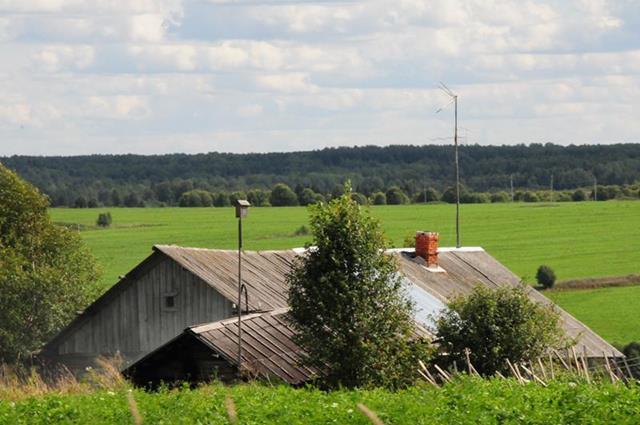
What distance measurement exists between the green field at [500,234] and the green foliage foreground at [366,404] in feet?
123

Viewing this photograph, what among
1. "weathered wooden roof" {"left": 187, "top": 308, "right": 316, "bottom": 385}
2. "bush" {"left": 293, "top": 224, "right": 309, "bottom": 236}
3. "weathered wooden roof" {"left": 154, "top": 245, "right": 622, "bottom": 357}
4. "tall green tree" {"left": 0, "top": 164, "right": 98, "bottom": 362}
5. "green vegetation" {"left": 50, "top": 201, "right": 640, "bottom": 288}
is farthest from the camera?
"bush" {"left": 293, "top": 224, "right": 309, "bottom": 236}

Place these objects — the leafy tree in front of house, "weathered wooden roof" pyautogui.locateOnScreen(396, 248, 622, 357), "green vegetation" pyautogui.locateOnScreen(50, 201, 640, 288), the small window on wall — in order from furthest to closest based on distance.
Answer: "green vegetation" pyautogui.locateOnScreen(50, 201, 640, 288) < "weathered wooden roof" pyautogui.locateOnScreen(396, 248, 622, 357) < the small window on wall < the leafy tree in front of house

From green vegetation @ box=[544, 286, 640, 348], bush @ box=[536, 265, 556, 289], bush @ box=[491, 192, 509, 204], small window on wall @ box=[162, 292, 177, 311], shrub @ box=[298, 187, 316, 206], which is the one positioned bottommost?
green vegetation @ box=[544, 286, 640, 348]

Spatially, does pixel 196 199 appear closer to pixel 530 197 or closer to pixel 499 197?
pixel 499 197

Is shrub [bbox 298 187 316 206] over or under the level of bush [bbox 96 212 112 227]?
over

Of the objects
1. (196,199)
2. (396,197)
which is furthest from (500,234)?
(196,199)

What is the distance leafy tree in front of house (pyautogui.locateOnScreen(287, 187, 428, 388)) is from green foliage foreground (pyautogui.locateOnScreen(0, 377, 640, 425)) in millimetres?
6766

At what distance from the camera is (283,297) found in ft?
100

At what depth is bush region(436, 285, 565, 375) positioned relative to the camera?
27.5m

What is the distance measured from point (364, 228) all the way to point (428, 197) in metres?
127

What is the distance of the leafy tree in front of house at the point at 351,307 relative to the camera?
25422 mm

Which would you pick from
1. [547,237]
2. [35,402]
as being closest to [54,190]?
[547,237]

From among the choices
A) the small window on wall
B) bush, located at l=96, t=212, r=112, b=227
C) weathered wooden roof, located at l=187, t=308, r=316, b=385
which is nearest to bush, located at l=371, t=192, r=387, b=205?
bush, located at l=96, t=212, r=112, b=227

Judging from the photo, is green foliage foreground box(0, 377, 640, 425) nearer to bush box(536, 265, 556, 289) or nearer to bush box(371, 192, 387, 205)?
bush box(536, 265, 556, 289)
